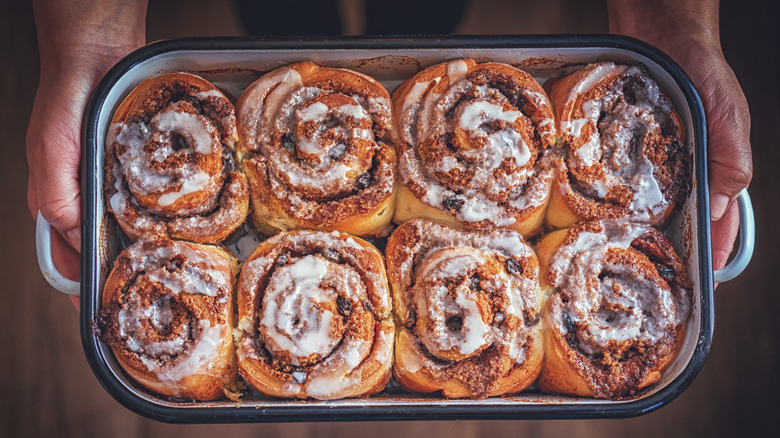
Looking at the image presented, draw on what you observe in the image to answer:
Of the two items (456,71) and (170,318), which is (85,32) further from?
(456,71)

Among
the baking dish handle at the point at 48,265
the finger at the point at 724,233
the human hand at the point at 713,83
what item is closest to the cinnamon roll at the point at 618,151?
the human hand at the point at 713,83

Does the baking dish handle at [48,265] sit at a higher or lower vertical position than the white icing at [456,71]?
lower

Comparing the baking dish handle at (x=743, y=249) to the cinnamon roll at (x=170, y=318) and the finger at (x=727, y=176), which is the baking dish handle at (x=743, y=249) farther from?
the cinnamon roll at (x=170, y=318)

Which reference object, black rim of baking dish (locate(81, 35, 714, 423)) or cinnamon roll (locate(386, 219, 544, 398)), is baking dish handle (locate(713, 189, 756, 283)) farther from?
cinnamon roll (locate(386, 219, 544, 398))

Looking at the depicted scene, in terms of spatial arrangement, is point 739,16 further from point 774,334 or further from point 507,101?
point 507,101

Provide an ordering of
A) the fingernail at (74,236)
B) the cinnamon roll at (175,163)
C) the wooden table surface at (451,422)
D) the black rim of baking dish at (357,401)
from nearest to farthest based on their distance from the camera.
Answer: the black rim of baking dish at (357,401) → the cinnamon roll at (175,163) → the fingernail at (74,236) → the wooden table surface at (451,422)

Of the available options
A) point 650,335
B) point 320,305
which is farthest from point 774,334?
point 320,305

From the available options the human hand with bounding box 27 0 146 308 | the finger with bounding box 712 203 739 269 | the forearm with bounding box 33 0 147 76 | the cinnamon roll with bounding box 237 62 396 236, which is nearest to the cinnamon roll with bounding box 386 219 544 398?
the cinnamon roll with bounding box 237 62 396 236
